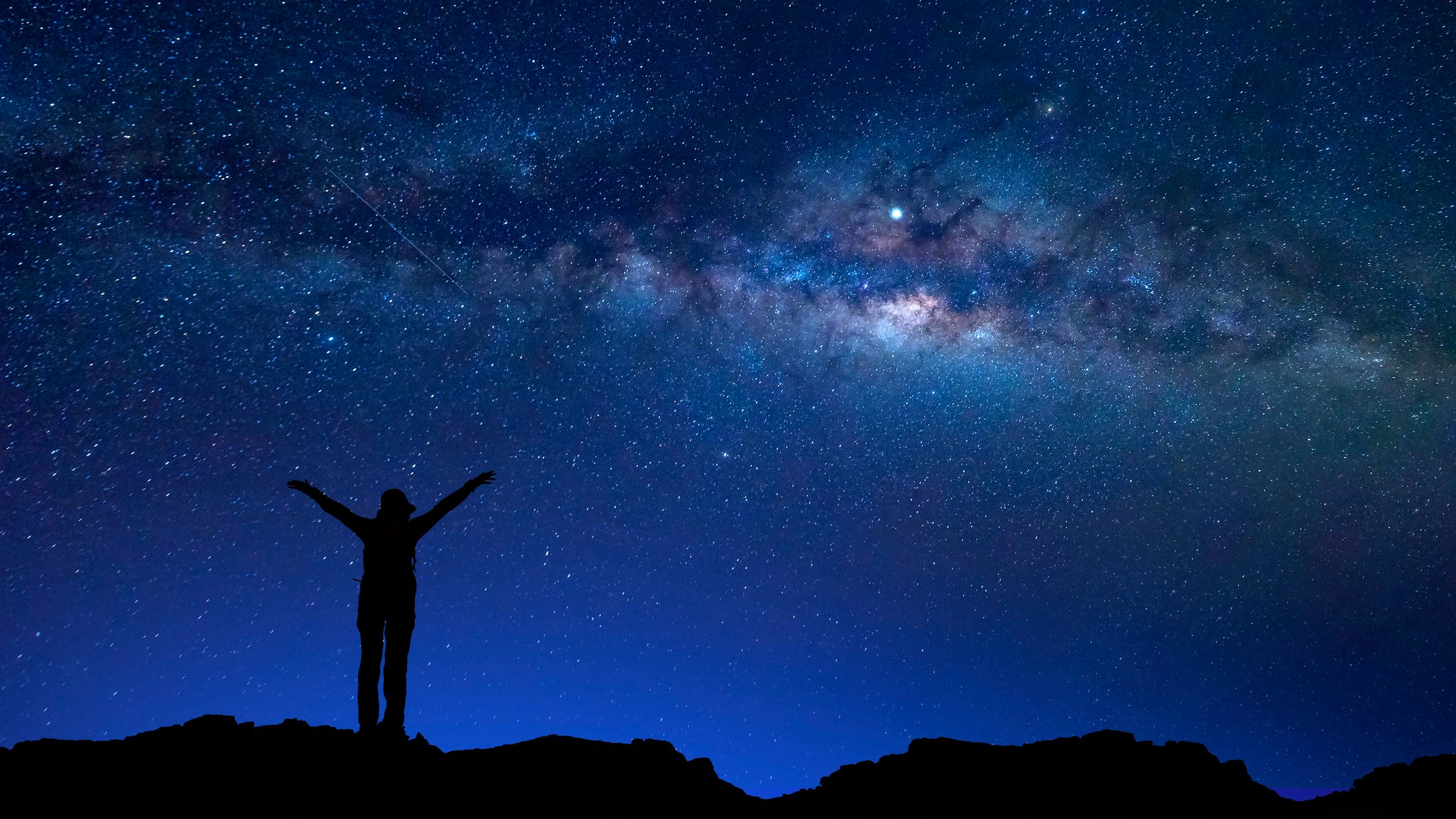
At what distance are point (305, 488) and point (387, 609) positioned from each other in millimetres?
1265

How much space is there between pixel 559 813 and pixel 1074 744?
4.49 m

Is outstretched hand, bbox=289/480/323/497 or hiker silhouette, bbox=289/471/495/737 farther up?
outstretched hand, bbox=289/480/323/497

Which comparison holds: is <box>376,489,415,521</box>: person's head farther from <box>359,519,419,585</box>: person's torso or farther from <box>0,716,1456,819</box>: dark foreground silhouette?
<box>0,716,1456,819</box>: dark foreground silhouette

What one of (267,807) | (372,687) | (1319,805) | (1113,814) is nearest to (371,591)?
(372,687)

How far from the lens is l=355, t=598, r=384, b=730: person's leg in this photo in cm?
572

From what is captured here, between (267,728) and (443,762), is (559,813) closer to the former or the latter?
(443,762)

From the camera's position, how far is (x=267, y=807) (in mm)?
4383

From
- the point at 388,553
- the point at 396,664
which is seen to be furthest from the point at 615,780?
the point at 388,553

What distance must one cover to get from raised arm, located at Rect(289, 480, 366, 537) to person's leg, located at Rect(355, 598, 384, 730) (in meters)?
0.58

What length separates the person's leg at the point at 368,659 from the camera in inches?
225

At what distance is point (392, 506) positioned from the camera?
5883 millimetres

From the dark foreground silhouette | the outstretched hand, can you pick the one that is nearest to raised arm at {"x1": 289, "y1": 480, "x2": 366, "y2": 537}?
the outstretched hand

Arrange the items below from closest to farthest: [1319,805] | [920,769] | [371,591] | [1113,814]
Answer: [1113,814] → [371,591] → [1319,805] → [920,769]

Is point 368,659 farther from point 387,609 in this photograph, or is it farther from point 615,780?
point 615,780
